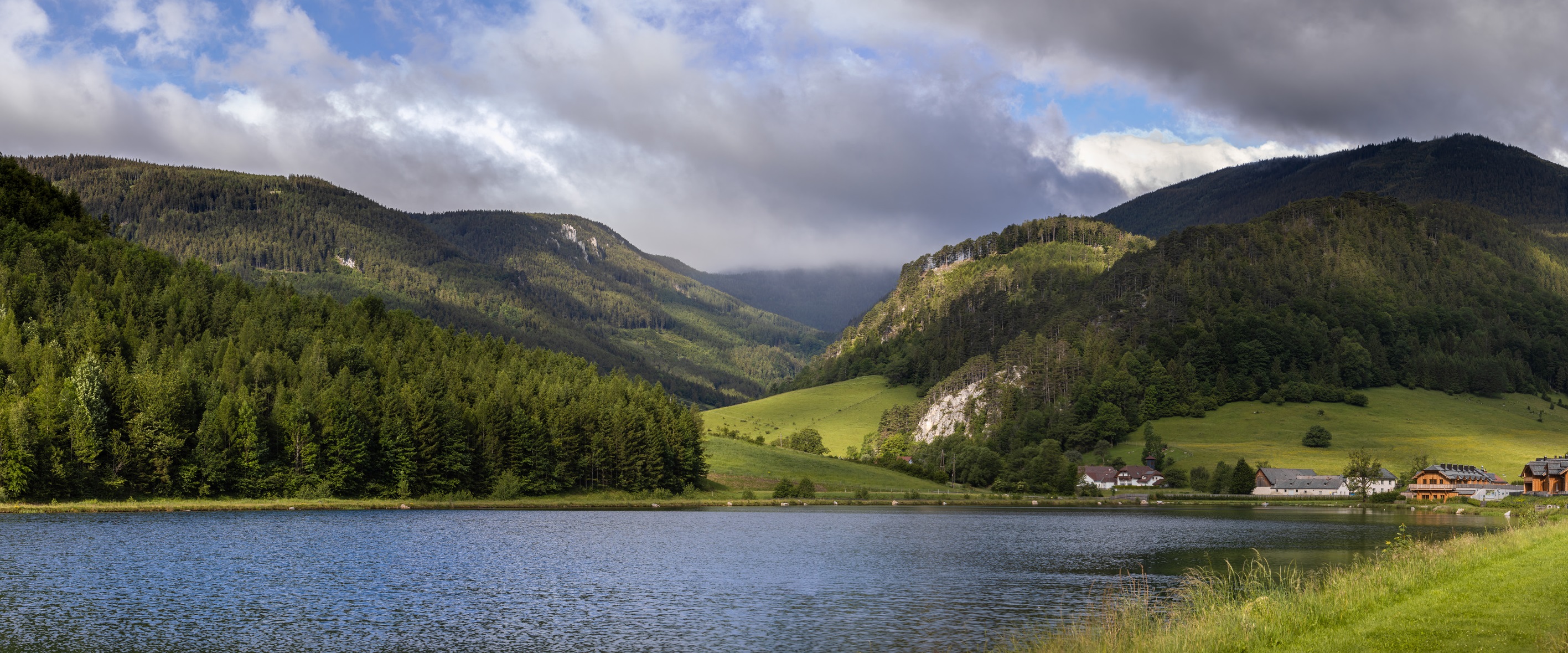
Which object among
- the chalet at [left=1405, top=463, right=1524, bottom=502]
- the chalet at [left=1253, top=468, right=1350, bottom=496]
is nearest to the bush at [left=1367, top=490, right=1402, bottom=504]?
the chalet at [left=1405, top=463, right=1524, bottom=502]

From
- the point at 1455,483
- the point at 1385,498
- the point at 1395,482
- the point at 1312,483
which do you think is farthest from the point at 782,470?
the point at 1455,483

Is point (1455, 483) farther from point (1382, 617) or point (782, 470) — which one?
point (1382, 617)

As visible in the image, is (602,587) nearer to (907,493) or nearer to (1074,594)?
(1074,594)

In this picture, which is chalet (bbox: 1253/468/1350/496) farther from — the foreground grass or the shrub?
the foreground grass

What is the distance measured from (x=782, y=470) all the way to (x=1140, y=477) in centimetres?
6727

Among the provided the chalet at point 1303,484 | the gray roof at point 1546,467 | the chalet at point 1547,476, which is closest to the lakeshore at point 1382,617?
the chalet at point 1547,476

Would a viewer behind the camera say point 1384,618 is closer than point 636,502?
Yes

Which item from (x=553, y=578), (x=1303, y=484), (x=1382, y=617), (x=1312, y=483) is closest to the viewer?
(x=1382, y=617)

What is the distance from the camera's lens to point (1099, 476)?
615ft

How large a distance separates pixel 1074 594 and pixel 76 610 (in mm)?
40154

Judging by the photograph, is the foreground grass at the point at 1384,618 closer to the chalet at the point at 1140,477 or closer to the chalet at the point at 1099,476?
the chalet at the point at 1140,477

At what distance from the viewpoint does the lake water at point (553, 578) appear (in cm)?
3450

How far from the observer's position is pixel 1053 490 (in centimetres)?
17238

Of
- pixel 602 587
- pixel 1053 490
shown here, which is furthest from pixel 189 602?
pixel 1053 490
